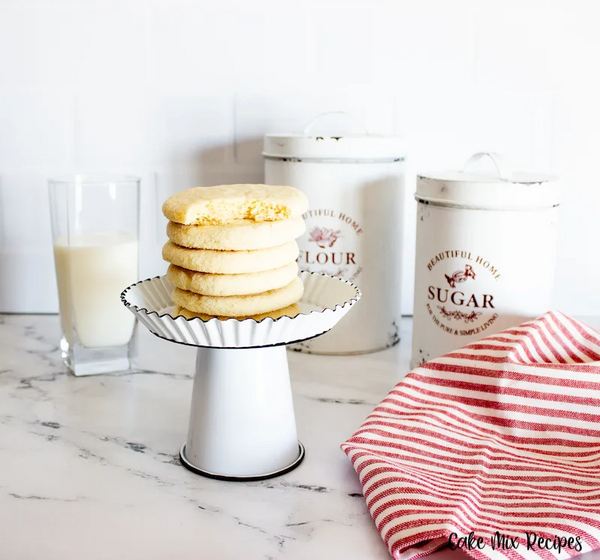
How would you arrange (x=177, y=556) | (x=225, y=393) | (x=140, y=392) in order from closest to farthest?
(x=177, y=556) → (x=225, y=393) → (x=140, y=392)

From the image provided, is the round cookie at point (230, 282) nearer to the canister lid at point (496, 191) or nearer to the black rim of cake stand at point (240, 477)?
the black rim of cake stand at point (240, 477)

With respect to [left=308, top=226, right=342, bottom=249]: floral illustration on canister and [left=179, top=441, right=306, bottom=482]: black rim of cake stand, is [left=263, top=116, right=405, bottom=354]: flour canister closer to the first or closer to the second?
[left=308, top=226, right=342, bottom=249]: floral illustration on canister

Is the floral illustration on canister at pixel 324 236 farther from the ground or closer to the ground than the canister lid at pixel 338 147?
closer to the ground

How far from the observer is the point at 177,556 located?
50 cm

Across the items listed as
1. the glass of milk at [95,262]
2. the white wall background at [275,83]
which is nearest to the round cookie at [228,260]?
the glass of milk at [95,262]

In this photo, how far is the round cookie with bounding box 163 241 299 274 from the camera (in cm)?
56

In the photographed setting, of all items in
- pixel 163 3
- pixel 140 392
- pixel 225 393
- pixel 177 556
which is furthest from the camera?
pixel 163 3

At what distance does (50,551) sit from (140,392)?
316mm

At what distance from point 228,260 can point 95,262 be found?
33cm

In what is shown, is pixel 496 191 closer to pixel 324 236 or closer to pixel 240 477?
pixel 324 236

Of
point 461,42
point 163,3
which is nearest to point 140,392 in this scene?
point 163,3

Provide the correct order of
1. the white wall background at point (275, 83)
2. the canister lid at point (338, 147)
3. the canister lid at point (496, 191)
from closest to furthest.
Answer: the canister lid at point (496, 191), the canister lid at point (338, 147), the white wall background at point (275, 83)

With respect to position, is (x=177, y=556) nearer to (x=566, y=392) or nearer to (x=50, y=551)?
(x=50, y=551)

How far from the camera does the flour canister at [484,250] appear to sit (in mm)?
761
